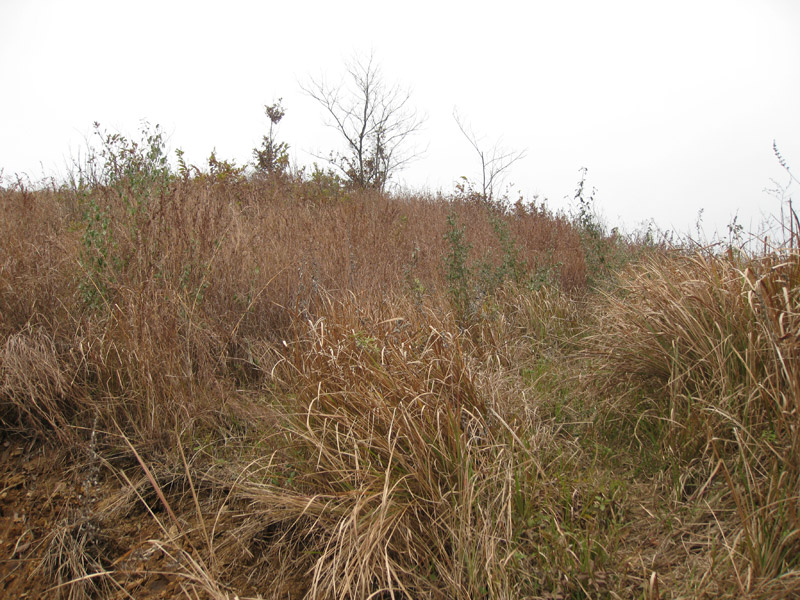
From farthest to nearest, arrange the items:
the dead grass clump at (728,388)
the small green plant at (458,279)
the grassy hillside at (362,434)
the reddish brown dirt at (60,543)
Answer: the small green plant at (458,279) → the reddish brown dirt at (60,543) → the grassy hillside at (362,434) → the dead grass clump at (728,388)

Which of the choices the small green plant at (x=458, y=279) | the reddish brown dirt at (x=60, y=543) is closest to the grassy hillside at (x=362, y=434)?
the reddish brown dirt at (x=60, y=543)

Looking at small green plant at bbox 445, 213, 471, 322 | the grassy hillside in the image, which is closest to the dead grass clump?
the grassy hillside

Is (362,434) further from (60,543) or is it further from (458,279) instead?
(458,279)

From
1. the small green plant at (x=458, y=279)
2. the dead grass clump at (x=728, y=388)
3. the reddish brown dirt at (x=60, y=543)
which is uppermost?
the small green plant at (x=458, y=279)

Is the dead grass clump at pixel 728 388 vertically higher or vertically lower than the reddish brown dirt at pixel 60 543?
higher

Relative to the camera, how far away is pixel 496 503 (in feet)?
6.49

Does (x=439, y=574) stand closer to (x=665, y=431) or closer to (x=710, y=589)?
(x=710, y=589)

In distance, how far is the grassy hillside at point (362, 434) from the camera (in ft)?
5.93

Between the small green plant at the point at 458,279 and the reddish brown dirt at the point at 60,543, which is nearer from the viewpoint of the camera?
the reddish brown dirt at the point at 60,543

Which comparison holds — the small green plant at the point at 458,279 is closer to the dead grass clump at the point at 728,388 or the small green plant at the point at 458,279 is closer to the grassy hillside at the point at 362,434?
the grassy hillside at the point at 362,434

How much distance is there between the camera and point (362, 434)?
7.27ft

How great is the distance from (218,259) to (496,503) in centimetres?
266

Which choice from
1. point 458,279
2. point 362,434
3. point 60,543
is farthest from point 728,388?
point 60,543

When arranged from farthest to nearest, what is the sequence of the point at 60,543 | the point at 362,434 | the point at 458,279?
the point at 458,279 < the point at 362,434 < the point at 60,543
